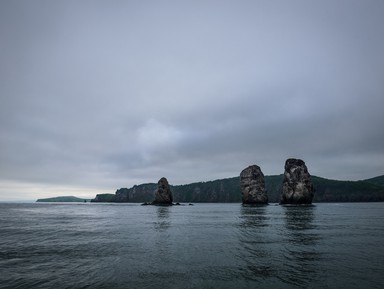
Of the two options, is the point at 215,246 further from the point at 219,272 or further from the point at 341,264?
the point at 341,264

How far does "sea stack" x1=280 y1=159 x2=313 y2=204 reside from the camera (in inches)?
5974

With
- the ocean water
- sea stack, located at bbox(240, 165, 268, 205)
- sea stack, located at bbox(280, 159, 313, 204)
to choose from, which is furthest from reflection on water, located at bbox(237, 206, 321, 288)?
sea stack, located at bbox(240, 165, 268, 205)

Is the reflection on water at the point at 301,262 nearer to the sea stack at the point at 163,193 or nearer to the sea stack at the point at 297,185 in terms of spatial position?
the sea stack at the point at 297,185

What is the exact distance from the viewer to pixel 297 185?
152 meters

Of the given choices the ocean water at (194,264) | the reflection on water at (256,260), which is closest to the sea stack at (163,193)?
the ocean water at (194,264)

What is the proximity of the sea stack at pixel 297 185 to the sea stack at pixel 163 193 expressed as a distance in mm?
74513

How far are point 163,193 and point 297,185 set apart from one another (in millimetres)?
84407

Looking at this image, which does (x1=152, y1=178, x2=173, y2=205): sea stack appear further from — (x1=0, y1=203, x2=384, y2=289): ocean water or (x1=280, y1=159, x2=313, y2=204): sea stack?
(x1=0, y1=203, x2=384, y2=289): ocean water

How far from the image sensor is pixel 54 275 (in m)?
15.4

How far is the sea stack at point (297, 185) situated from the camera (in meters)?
152

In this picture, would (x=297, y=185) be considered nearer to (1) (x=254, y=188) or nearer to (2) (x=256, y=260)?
(1) (x=254, y=188)

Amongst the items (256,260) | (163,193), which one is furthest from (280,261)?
(163,193)

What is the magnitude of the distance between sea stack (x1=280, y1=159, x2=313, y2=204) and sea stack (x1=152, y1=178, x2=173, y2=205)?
74.5m

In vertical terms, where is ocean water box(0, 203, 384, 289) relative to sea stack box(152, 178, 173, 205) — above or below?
below
